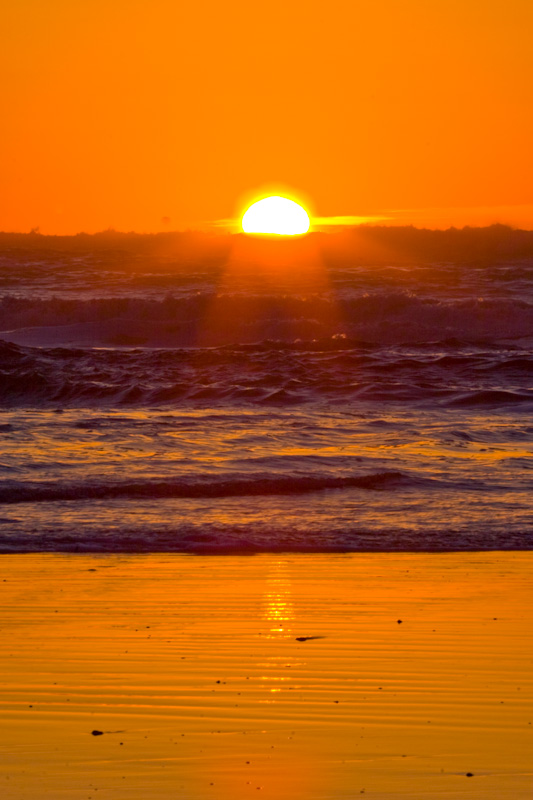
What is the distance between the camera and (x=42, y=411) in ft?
47.1

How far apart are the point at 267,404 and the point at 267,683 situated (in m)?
11.0

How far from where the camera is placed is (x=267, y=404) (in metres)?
14.6

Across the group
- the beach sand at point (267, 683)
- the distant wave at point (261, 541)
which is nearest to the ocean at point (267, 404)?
the distant wave at point (261, 541)

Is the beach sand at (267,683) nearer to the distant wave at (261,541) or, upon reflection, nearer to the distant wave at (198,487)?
the distant wave at (261,541)

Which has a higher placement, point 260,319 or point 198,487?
point 198,487

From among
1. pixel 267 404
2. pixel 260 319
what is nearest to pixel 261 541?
pixel 267 404

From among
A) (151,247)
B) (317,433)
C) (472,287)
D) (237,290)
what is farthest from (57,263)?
(317,433)

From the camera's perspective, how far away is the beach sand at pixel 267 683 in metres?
2.87

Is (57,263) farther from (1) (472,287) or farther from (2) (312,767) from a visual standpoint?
(2) (312,767)

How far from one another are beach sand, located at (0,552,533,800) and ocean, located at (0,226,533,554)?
1210mm

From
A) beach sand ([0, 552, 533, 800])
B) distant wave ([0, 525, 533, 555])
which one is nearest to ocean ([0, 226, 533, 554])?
distant wave ([0, 525, 533, 555])

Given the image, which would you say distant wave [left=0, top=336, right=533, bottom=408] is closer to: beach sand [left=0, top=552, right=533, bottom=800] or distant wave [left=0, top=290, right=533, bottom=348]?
distant wave [left=0, top=290, right=533, bottom=348]

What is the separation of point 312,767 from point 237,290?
2820 cm

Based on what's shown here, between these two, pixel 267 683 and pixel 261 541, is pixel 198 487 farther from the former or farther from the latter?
pixel 267 683
